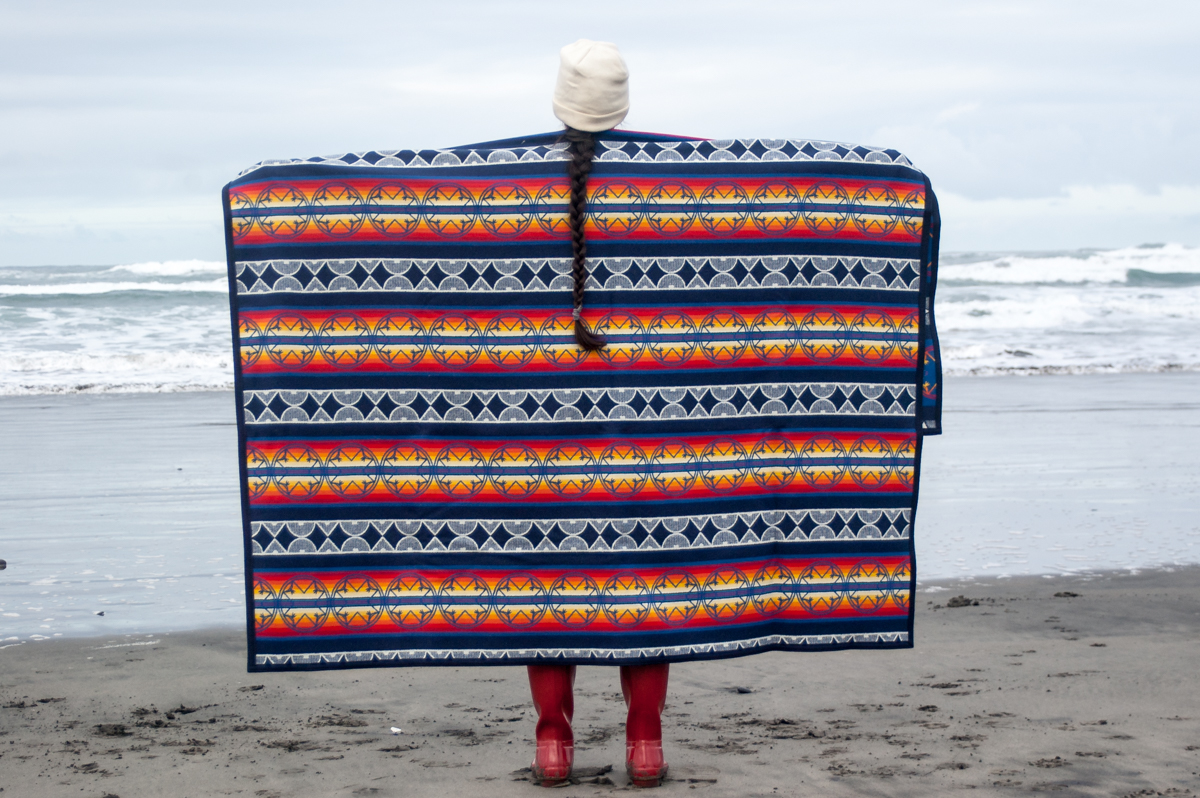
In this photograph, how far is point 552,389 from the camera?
8.82 ft

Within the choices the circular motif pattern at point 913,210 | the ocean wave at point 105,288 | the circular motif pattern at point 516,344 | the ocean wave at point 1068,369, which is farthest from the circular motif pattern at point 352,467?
the ocean wave at point 105,288

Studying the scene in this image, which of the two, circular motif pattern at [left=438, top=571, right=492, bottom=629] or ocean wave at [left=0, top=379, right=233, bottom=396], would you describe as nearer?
circular motif pattern at [left=438, top=571, right=492, bottom=629]

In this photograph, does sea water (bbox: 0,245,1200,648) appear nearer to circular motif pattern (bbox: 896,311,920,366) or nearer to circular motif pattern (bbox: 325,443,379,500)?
circular motif pattern (bbox: 325,443,379,500)

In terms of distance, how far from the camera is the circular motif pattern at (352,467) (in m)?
2.71

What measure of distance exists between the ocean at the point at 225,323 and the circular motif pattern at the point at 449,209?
13024 millimetres

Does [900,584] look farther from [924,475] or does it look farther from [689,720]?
[924,475]

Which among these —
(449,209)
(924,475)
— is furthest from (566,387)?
(924,475)

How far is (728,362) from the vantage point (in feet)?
9.00

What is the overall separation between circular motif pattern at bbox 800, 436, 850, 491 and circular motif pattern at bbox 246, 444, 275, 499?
128 cm

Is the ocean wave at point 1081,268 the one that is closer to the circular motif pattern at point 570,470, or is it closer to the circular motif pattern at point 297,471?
the circular motif pattern at point 570,470

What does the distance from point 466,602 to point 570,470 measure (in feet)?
1.32

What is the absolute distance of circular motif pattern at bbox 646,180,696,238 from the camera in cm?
268

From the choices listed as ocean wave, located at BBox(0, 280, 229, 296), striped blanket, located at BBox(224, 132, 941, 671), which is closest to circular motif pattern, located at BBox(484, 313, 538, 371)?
striped blanket, located at BBox(224, 132, 941, 671)

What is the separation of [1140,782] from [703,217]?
1.74 meters
